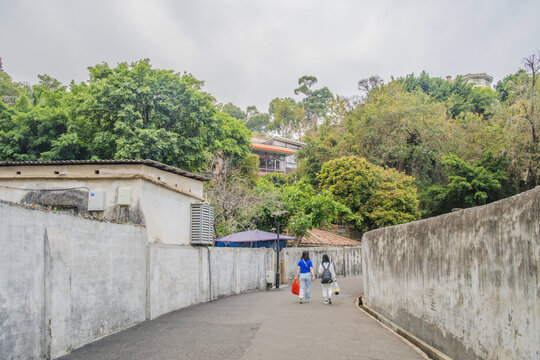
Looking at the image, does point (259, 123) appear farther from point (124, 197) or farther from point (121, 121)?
point (124, 197)

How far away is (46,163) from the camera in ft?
40.1

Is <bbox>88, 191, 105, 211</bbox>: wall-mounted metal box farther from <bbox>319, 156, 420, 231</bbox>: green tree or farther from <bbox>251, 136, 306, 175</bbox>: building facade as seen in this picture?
<bbox>251, 136, 306, 175</bbox>: building facade

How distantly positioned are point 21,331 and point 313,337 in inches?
188

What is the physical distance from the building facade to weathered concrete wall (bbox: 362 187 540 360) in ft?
130

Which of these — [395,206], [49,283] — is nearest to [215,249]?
[49,283]

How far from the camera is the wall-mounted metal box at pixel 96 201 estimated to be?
11.6m

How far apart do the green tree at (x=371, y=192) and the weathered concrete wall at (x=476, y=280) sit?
25868mm

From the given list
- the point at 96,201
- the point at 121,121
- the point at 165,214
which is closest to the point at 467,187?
the point at 121,121

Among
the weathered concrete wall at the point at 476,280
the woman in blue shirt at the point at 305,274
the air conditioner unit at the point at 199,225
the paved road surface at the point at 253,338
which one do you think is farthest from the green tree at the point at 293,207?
the weathered concrete wall at the point at 476,280

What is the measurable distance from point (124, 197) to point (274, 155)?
39.7 meters

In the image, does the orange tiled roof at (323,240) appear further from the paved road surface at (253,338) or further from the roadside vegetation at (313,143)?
the paved road surface at (253,338)

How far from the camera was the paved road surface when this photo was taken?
6730 mm

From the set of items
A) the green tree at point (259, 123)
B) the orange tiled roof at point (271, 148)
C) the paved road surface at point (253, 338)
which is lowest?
the paved road surface at point (253, 338)

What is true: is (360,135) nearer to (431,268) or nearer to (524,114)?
(524,114)
